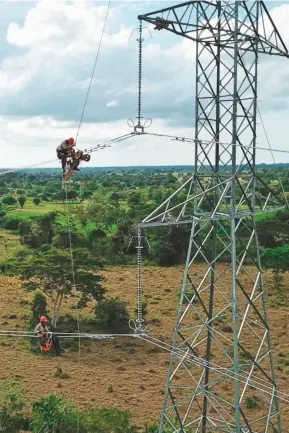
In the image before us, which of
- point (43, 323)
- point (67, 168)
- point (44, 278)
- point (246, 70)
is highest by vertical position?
point (246, 70)

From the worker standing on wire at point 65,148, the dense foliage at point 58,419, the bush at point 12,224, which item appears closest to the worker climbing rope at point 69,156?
the worker standing on wire at point 65,148

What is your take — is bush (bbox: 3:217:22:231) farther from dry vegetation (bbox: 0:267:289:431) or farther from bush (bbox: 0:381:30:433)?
bush (bbox: 0:381:30:433)

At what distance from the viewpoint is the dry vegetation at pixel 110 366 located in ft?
61.9

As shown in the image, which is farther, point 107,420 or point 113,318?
point 113,318

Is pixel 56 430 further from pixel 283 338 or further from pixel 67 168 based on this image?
pixel 283 338

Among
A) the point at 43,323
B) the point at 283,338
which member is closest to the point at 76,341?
the point at 283,338

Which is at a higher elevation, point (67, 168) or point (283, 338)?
point (67, 168)

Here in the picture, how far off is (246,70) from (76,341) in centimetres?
1690

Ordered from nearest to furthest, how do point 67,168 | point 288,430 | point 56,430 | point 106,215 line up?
point 67,168, point 56,430, point 288,430, point 106,215

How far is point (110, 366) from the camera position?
22078 millimetres

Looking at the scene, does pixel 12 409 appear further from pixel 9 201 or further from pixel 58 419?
pixel 9 201

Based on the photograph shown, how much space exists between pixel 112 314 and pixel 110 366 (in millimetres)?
4692

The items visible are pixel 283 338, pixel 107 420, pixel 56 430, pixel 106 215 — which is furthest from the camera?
pixel 106 215

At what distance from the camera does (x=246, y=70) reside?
11703mm
